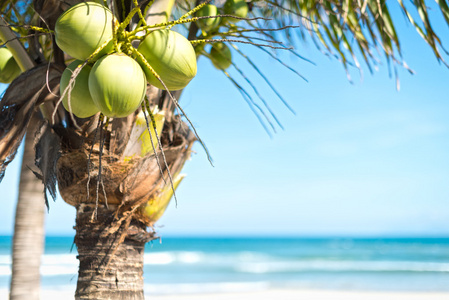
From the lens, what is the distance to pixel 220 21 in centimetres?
143

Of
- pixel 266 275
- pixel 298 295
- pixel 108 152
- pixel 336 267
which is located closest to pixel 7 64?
pixel 108 152

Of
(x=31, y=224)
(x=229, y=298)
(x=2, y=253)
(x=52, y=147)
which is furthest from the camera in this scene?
(x=2, y=253)

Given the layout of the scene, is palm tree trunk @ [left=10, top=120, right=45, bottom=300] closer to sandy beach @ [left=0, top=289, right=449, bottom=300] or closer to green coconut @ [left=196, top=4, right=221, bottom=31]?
green coconut @ [left=196, top=4, right=221, bottom=31]

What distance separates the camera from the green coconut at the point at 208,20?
136cm

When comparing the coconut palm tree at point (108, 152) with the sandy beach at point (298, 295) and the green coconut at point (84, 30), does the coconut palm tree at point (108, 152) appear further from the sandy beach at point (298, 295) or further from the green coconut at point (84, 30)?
the sandy beach at point (298, 295)

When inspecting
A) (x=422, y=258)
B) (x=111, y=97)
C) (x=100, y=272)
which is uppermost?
(x=422, y=258)

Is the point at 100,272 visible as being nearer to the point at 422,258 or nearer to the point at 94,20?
the point at 94,20

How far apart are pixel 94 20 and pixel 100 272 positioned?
0.85 m

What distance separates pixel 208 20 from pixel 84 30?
648mm

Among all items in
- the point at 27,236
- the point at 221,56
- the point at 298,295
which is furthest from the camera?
the point at 298,295

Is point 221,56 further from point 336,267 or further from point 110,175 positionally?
point 336,267

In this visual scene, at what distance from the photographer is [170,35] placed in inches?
31.2

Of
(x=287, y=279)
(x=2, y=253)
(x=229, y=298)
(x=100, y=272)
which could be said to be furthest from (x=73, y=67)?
(x=2, y=253)

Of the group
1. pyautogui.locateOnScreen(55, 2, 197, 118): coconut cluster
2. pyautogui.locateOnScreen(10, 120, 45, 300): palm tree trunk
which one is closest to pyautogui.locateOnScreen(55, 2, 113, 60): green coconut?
pyautogui.locateOnScreen(55, 2, 197, 118): coconut cluster
